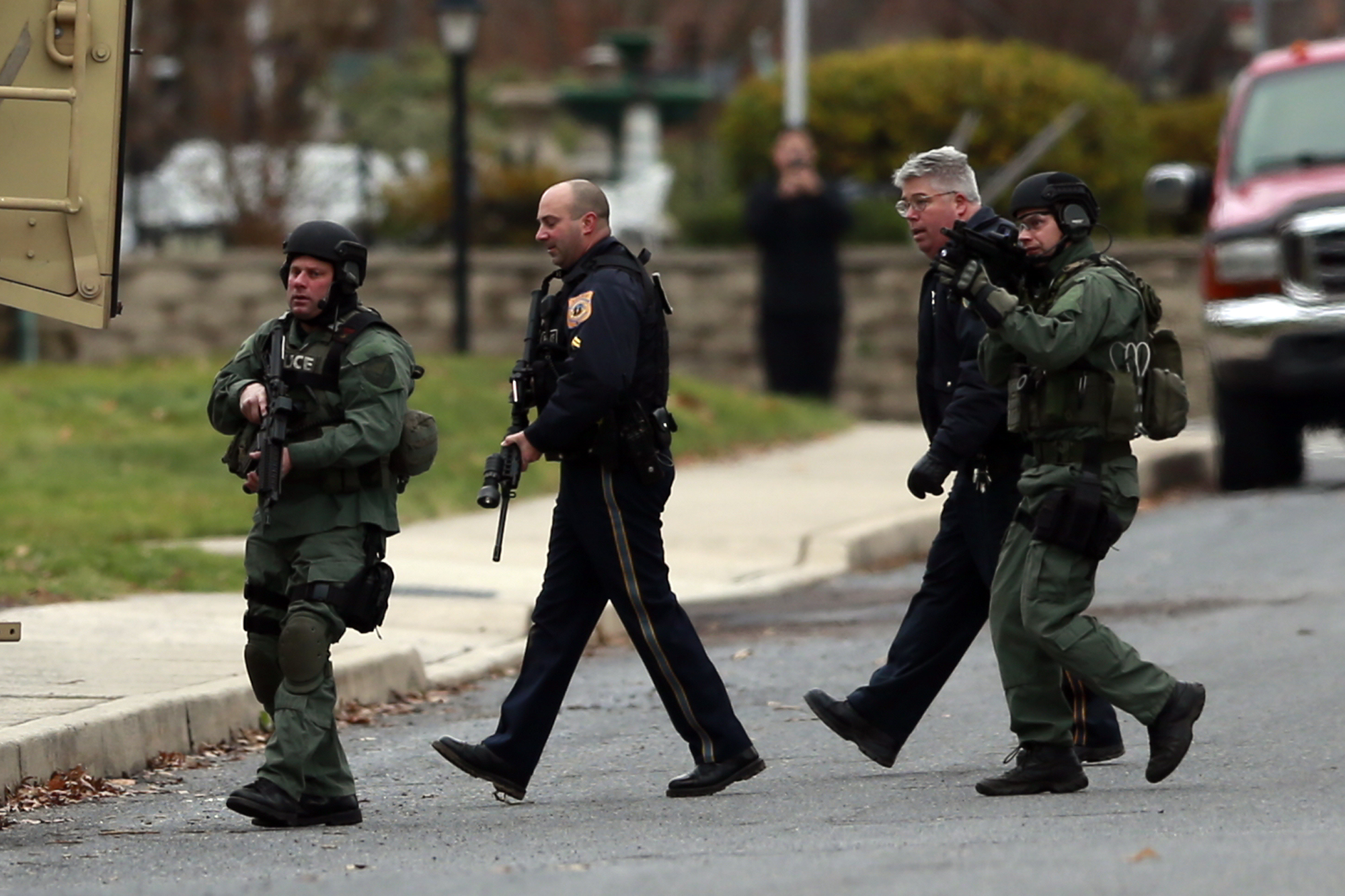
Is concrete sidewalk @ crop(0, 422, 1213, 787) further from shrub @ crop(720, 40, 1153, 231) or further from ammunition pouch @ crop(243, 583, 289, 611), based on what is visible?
shrub @ crop(720, 40, 1153, 231)

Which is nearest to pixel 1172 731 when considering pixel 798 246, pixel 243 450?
pixel 243 450

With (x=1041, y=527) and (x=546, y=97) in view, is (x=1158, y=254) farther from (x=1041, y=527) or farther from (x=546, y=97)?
(x=546, y=97)

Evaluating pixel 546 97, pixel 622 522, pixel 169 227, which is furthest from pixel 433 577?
pixel 546 97

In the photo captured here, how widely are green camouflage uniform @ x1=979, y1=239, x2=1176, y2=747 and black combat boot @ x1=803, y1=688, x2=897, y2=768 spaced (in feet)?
1.82

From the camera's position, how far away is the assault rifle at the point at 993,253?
677 centimetres

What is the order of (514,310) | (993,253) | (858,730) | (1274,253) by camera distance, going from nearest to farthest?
(993,253), (858,730), (1274,253), (514,310)

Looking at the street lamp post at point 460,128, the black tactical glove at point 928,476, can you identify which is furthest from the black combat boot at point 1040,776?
the street lamp post at point 460,128

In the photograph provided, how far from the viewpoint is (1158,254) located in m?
20.5

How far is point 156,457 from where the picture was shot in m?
14.9

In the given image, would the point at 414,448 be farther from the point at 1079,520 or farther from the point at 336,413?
the point at 1079,520

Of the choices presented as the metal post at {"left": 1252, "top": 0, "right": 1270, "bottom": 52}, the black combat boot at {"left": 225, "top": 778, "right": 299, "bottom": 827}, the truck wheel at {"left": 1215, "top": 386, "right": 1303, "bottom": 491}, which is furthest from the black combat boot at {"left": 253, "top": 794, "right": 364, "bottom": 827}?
the metal post at {"left": 1252, "top": 0, "right": 1270, "bottom": 52}

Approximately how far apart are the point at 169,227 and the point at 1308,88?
663 inches

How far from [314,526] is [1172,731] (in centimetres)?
238

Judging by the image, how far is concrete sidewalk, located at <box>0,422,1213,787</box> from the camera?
8008 millimetres
